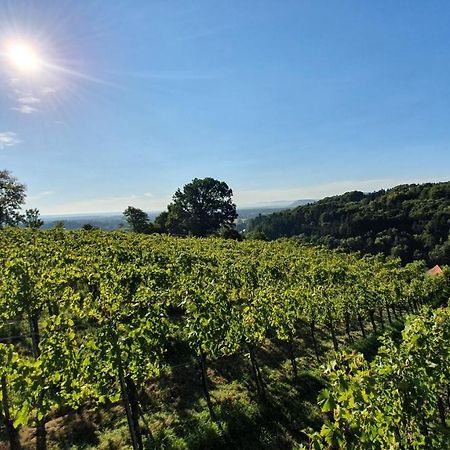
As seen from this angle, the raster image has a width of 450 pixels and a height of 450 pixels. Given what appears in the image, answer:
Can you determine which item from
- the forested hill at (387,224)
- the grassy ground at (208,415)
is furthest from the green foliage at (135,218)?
the grassy ground at (208,415)

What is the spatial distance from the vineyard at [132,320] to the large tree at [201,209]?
5661 cm

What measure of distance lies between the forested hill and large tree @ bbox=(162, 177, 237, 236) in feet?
32.8

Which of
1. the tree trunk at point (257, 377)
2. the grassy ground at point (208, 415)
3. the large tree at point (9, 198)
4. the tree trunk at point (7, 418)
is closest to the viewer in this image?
the tree trunk at point (7, 418)

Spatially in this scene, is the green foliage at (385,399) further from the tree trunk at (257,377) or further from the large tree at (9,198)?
the large tree at (9,198)

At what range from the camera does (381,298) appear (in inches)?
1169

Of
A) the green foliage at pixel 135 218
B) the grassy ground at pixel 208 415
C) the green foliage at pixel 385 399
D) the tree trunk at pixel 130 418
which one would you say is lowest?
the grassy ground at pixel 208 415

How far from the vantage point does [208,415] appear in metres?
15.0

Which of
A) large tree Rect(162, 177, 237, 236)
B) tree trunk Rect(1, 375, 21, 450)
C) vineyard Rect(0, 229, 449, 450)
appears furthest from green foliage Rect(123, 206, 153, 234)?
tree trunk Rect(1, 375, 21, 450)

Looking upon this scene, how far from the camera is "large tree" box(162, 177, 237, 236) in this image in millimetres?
93062

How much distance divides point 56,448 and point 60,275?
9.17 meters

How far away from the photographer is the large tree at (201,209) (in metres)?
93.1

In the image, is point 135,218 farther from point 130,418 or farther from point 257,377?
point 130,418

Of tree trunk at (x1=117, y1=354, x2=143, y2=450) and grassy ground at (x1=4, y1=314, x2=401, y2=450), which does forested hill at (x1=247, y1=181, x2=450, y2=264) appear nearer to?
grassy ground at (x1=4, y1=314, x2=401, y2=450)

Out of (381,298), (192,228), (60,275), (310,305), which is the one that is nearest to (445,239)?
(192,228)
